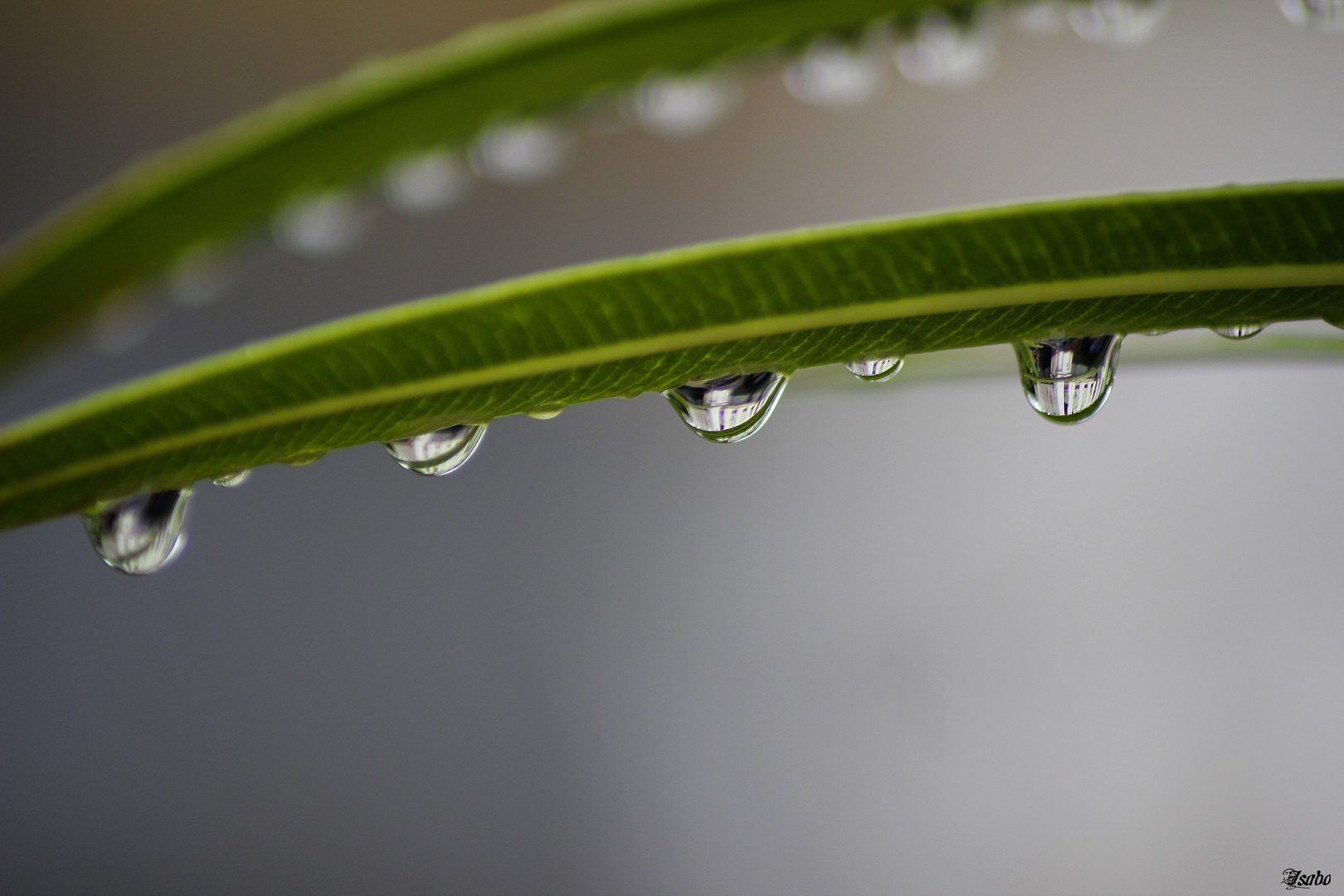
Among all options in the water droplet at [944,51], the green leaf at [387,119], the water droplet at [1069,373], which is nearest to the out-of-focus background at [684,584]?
the water droplet at [1069,373]

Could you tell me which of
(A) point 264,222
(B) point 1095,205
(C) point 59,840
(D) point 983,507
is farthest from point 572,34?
(C) point 59,840

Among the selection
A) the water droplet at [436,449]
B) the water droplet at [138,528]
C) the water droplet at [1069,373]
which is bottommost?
the water droplet at [138,528]

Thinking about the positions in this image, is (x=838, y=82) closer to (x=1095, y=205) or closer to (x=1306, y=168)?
(x=1095, y=205)

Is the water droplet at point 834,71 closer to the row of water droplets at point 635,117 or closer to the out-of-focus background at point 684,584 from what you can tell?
the row of water droplets at point 635,117

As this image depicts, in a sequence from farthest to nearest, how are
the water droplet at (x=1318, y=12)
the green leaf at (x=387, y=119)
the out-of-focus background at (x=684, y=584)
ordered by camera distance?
the out-of-focus background at (x=684, y=584), the water droplet at (x=1318, y=12), the green leaf at (x=387, y=119)

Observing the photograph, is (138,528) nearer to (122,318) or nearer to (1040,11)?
(122,318)

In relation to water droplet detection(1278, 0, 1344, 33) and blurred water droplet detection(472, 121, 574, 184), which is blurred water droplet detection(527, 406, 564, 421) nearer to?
blurred water droplet detection(472, 121, 574, 184)

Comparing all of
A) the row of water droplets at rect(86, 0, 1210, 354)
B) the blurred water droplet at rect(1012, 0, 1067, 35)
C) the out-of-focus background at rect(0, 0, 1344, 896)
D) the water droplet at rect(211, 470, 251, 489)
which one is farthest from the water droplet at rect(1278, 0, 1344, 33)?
the out-of-focus background at rect(0, 0, 1344, 896)
